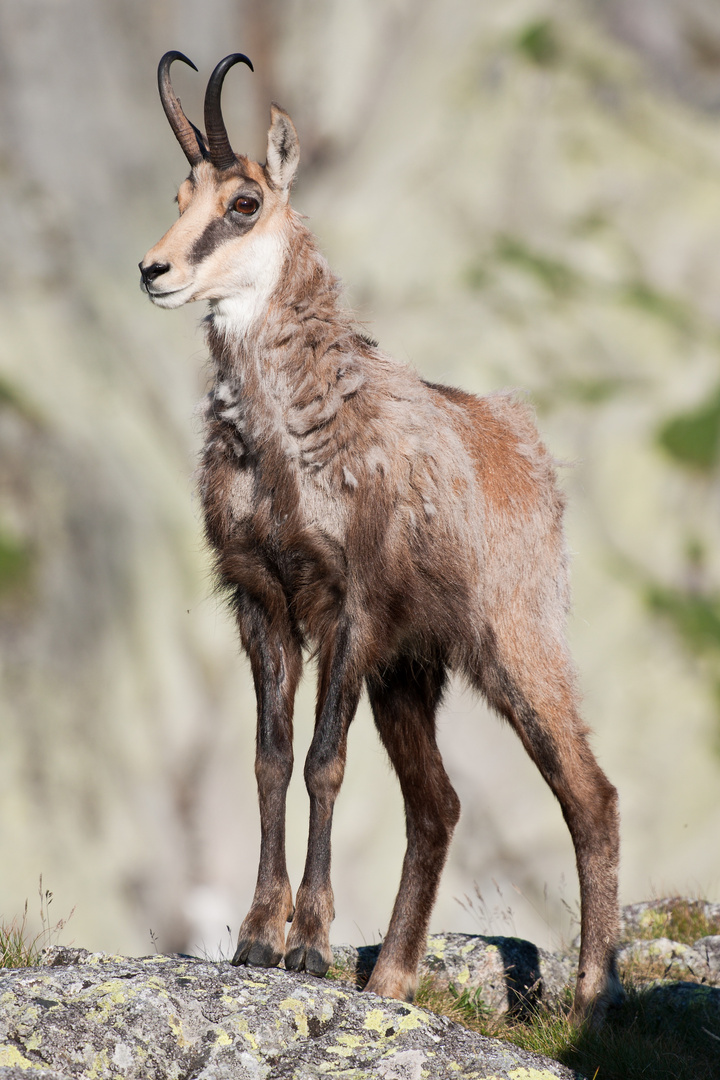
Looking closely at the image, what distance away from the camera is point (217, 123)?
17.3 feet

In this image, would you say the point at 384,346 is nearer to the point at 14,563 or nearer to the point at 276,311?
the point at 14,563

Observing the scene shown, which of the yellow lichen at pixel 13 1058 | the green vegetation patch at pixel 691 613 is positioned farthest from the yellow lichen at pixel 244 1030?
the green vegetation patch at pixel 691 613

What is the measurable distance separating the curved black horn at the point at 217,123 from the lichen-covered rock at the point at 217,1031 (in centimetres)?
351

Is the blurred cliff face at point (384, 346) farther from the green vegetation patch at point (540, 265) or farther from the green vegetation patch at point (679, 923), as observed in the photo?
the green vegetation patch at point (679, 923)

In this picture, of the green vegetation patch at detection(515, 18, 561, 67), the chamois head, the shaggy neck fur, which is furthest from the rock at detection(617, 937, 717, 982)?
the green vegetation patch at detection(515, 18, 561, 67)

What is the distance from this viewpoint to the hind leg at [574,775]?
217 inches

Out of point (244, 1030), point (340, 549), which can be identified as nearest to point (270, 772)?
point (340, 549)

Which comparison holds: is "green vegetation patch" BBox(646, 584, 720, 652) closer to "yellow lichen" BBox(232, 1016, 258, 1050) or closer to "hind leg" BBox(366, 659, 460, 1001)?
"hind leg" BBox(366, 659, 460, 1001)

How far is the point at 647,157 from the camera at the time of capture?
25.1 metres

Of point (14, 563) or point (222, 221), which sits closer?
point (222, 221)

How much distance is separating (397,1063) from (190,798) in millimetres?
17828

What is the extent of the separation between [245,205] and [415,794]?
2.99 meters

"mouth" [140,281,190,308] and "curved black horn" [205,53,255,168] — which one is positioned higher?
"curved black horn" [205,53,255,168]

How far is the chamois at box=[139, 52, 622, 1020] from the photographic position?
16.4 ft
